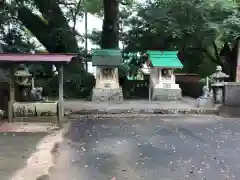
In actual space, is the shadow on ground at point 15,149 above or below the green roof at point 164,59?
below

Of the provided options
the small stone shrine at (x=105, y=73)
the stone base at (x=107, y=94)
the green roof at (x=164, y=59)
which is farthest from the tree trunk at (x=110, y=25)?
the stone base at (x=107, y=94)

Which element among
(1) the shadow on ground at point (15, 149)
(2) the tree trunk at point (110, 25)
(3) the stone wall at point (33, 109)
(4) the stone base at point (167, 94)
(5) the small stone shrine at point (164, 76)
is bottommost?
(1) the shadow on ground at point (15, 149)

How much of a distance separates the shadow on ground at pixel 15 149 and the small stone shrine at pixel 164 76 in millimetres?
7891

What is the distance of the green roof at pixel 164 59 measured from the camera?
1406 centimetres

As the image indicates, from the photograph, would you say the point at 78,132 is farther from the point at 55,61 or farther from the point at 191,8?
the point at 191,8

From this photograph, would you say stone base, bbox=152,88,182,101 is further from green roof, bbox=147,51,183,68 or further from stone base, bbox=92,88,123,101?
stone base, bbox=92,88,123,101

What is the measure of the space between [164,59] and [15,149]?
987 cm

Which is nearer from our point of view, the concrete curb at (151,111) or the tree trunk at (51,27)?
the concrete curb at (151,111)

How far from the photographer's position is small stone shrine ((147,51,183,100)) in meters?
14.2

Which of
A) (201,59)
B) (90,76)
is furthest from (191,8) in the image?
(90,76)

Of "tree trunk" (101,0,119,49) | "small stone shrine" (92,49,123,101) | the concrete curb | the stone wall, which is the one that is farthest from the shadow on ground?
"tree trunk" (101,0,119,49)

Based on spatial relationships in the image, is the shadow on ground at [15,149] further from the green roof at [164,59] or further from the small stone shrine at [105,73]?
the green roof at [164,59]

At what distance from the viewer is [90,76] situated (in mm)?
16141

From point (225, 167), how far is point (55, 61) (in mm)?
5396
